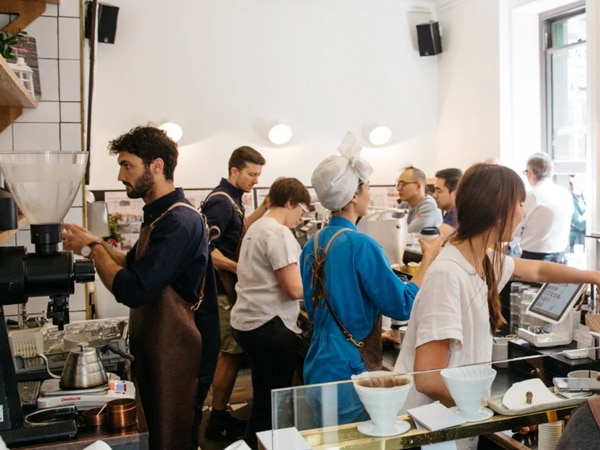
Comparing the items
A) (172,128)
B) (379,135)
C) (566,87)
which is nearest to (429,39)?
(379,135)

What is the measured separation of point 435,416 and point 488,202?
65 centimetres

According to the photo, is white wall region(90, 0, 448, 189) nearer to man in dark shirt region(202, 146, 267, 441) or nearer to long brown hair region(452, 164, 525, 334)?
man in dark shirt region(202, 146, 267, 441)

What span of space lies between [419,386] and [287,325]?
2130 mm

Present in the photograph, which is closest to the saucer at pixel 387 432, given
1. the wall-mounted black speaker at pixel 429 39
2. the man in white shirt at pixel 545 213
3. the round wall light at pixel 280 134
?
the man in white shirt at pixel 545 213

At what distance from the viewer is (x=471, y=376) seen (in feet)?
4.73

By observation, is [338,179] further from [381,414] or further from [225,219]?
[225,219]

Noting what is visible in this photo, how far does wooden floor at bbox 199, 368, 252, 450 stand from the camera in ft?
12.9

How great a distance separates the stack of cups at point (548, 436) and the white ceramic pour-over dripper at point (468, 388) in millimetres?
294

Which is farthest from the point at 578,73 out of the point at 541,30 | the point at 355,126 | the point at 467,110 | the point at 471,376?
the point at 471,376

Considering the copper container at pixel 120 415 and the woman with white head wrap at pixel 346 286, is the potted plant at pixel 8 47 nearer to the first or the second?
the woman with white head wrap at pixel 346 286

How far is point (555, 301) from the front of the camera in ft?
8.34

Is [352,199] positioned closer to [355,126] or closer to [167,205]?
[167,205]

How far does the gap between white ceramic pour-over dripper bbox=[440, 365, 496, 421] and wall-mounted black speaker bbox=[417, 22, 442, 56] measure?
6422 millimetres

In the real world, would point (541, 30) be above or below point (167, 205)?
above
